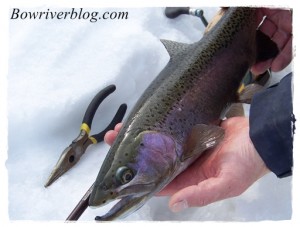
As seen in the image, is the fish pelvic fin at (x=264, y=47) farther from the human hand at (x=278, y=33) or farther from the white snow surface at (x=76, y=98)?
the white snow surface at (x=76, y=98)

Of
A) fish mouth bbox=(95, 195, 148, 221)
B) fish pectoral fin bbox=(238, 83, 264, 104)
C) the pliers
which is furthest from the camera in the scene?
the pliers

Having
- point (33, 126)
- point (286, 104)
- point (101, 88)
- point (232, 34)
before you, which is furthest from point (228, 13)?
point (33, 126)

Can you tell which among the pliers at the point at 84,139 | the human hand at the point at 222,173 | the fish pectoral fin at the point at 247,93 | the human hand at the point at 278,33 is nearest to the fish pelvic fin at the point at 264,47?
the human hand at the point at 278,33

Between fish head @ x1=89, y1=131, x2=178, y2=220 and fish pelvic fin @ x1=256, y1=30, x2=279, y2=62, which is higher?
fish pelvic fin @ x1=256, y1=30, x2=279, y2=62

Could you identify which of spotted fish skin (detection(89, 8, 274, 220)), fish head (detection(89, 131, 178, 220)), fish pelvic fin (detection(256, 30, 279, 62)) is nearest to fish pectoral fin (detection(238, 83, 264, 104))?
spotted fish skin (detection(89, 8, 274, 220))

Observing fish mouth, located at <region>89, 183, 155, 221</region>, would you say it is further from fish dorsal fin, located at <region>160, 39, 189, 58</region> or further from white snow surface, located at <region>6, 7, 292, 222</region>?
fish dorsal fin, located at <region>160, 39, 189, 58</region>

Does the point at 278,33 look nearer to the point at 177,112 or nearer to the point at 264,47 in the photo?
the point at 264,47

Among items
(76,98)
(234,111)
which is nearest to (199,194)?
(234,111)

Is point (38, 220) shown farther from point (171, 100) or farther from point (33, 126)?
point (171, 100)
